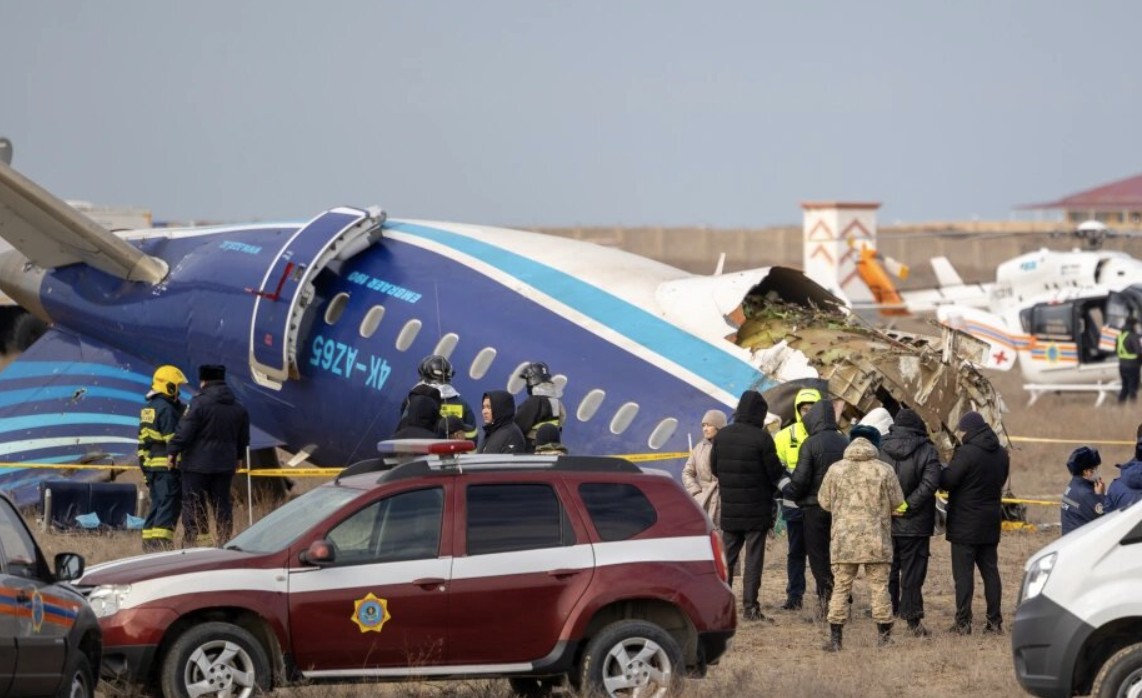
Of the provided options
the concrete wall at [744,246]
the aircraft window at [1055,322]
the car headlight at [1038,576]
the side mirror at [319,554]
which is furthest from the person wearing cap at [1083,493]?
the concrete wall at [744,246]

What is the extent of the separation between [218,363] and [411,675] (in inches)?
448

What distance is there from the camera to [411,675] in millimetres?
11414

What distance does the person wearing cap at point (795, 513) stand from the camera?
16.2m

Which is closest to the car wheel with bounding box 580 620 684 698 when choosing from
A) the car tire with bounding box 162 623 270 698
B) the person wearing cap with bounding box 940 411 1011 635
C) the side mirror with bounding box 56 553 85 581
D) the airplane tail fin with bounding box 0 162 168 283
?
the car tire with bounding box 162 623 270 698

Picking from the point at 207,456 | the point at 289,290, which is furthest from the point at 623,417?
the point at 289,290

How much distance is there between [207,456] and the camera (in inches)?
709

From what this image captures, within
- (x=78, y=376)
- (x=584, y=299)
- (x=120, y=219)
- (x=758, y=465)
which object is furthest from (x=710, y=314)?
(x=120, y=219)

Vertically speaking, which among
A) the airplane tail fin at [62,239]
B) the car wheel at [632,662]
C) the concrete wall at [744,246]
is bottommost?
the car wheel at [632,662]

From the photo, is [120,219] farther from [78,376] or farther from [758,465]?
[758,465]

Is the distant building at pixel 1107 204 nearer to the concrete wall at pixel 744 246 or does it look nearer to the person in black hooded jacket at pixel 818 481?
the concrete wall at pixel 744 246

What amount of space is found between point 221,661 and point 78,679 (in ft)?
3.86

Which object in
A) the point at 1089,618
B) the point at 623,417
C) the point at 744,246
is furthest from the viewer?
the point at 744,246

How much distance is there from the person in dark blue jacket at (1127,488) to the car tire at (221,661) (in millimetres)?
6933

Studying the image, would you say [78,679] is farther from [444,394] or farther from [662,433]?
[662,433]
